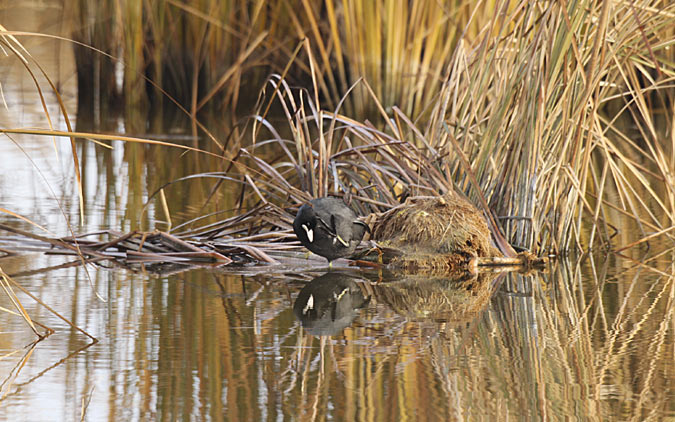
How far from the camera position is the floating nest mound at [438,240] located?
3420 millimetres

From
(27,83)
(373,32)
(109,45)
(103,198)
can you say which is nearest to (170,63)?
→ (109,45)

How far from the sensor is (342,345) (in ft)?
7.86

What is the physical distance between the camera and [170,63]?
855 centimetres

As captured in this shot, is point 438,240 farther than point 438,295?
Yes

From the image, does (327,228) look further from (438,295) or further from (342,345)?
(342,345)

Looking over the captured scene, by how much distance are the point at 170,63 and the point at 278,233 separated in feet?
17.0

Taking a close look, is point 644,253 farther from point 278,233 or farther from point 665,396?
point 665,396

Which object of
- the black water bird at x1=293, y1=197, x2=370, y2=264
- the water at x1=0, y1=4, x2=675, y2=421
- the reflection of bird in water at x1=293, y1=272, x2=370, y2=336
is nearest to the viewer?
the water at x1=0, y1=4, x2=675, y2=421

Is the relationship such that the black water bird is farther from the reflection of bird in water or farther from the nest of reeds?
the nest of reeds

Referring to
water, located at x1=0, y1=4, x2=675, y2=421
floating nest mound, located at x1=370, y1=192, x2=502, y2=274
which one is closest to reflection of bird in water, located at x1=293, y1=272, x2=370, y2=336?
water, located at x1=0, y1=4, x2=675, y2=421

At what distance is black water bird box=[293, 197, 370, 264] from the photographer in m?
3.28

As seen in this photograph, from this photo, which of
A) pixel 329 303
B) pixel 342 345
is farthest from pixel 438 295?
pixel 342 345

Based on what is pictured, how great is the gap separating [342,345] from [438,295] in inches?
26.4

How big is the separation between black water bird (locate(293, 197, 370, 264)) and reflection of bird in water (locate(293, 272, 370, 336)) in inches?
3.3
